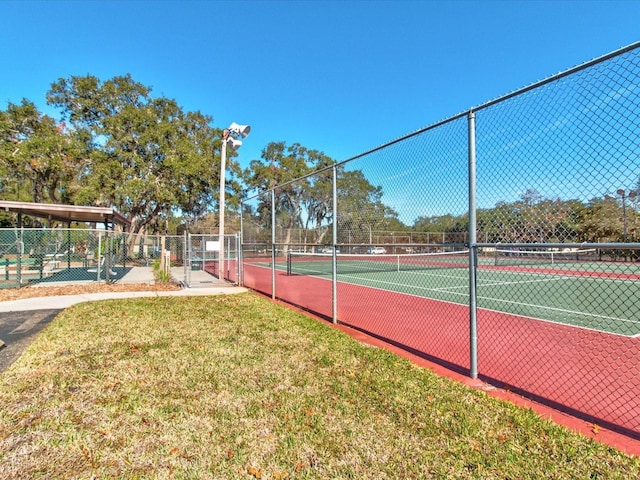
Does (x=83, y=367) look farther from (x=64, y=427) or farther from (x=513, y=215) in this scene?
(x=513, y=215)

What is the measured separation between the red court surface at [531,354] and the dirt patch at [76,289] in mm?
5504

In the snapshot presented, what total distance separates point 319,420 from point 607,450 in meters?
2.12

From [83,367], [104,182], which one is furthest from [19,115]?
[83,367]

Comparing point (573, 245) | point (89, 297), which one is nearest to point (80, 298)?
point (89, 297)

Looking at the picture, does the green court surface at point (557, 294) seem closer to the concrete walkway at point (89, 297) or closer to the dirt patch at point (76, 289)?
the concrete walkway at point (89, 297)

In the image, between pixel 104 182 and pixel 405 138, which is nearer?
pixel 405 138

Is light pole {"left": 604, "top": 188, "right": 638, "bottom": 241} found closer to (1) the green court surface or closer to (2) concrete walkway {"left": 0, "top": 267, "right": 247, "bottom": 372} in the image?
(1) the green court surface

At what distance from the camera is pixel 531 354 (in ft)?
16.2

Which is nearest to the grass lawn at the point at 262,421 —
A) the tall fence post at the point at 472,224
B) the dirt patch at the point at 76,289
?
the tall fence post at the point at 472,224

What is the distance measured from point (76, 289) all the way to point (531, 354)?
11613 mm

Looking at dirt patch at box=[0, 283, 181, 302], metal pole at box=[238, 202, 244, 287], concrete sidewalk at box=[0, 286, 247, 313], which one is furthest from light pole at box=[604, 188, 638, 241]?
dirt patch at box=[0, 283, 181, 302]

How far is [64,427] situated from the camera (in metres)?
3.02

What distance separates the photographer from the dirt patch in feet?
31.8

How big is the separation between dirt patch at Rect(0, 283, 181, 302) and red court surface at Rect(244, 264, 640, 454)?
5.50 meters
